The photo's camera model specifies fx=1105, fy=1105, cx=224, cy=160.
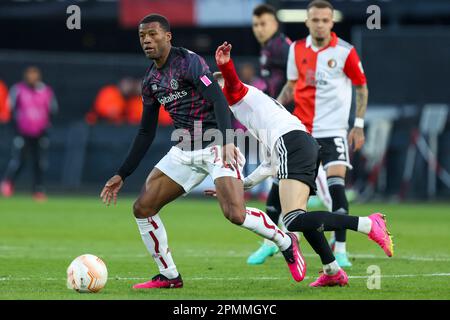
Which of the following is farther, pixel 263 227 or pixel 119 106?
pixel 119 106

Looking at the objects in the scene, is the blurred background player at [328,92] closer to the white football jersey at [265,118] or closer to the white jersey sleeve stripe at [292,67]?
the white jersey sleeve stripe at [292,67]

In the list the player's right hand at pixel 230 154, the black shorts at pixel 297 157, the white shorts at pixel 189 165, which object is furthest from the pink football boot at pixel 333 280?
the player's right hand at pixel 230 154

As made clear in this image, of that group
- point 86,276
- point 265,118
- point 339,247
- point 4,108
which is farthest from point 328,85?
point 4,108

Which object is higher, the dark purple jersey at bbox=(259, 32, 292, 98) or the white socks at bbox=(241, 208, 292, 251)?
the dark purple jersey at bbox=(259, 32, 292, 98)

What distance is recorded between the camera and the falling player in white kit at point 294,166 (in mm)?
8484

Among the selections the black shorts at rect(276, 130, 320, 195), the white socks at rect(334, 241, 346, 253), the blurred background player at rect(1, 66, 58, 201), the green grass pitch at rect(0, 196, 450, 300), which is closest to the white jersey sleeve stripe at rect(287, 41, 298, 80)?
the white socks at rect(334, 241, 346, 253)

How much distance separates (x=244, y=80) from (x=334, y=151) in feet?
34.6

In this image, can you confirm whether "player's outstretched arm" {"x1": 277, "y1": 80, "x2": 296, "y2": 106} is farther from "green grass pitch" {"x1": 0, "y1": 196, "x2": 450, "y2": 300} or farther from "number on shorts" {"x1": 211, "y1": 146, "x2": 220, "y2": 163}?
"number on shorts" {"x1": 211, "y1": 146, "x2": 220, "y2": 163}

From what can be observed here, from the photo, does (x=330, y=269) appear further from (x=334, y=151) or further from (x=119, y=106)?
(x=119, y=106)

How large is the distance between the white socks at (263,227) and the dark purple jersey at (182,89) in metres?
0.78

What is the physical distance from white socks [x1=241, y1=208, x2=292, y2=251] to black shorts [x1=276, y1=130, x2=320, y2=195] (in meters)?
0.40

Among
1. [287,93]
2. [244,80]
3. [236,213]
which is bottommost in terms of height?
[244,80]

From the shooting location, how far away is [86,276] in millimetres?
8172

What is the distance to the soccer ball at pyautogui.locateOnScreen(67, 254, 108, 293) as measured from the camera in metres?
8.18
